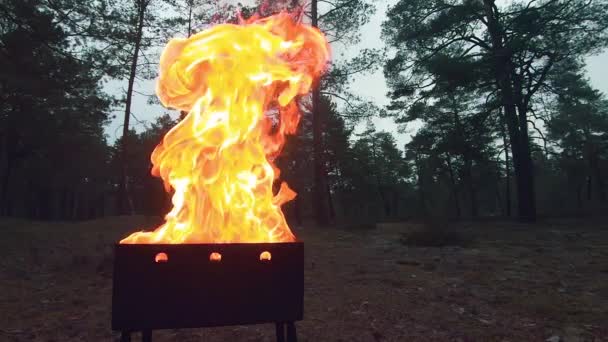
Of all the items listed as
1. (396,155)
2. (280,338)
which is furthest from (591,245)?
(396,155)

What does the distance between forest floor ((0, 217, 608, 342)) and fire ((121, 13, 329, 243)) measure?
1660 millimetres

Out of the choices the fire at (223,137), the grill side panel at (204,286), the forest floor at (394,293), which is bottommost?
the forest floor at (394,293)

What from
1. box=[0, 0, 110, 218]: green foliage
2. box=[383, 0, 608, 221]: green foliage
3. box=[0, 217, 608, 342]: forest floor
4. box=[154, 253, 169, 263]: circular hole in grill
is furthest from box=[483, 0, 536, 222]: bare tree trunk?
box=[154, 253, 169, 263]: circular hole in grill

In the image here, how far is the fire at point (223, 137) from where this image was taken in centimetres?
337

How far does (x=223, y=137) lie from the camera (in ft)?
11.7

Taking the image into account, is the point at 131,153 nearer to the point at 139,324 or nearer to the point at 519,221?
the point at 519,221

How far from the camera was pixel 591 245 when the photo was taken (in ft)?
33.0

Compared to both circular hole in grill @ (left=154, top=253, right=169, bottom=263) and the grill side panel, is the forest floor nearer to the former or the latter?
→ the grill side panel

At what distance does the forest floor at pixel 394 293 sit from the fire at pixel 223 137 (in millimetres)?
1660

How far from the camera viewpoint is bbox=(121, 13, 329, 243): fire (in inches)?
132

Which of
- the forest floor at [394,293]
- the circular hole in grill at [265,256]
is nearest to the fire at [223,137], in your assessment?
the circular hole in grill at [265,256]

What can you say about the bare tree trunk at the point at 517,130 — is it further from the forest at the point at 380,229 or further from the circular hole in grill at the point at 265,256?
the circular hole in grill at the point at 265,256

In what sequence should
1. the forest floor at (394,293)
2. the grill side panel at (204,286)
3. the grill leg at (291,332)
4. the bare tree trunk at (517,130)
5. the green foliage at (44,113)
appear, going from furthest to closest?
the bare tree trunk at (517,130) < the green foliage at (44,113) < the forest floor at (394,293) < the grill leg at (291,332) < the grill side panel at (204,286)

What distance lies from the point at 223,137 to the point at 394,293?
3864 mm
